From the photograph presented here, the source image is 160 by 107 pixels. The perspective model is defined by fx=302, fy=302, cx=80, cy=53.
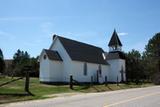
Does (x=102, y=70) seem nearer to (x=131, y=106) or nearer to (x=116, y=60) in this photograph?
(x=116, y=60)

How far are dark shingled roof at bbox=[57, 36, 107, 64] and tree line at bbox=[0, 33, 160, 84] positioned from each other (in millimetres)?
10665

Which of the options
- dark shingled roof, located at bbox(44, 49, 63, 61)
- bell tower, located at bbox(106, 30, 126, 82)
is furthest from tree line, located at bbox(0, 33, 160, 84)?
dark shingled roof, located at bbox(44, 49, 63, 61)

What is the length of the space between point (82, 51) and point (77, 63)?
4.66 metres

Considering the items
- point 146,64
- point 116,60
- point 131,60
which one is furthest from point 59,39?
point 146,64

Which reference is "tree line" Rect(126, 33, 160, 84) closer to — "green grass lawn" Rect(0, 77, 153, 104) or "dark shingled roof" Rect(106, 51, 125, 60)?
"dark shingled roof" Rect(106, 51, 125, 60)

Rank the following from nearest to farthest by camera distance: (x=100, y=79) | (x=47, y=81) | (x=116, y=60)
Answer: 1. (x=47, y=81)
2. (x=100, y=79)
3. (x=116, y=60)

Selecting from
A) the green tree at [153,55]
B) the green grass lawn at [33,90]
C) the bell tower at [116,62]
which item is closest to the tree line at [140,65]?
the green tree at [153,55]

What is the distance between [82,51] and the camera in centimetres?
5359

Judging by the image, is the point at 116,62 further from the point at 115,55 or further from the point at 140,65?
the point at 140,65

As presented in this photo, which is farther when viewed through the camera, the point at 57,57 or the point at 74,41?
the point at 74,41

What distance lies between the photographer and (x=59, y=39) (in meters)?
48.3

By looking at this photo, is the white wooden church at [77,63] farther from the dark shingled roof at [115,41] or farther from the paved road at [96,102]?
the paved road at [96,102]

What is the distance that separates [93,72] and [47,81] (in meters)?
11.9

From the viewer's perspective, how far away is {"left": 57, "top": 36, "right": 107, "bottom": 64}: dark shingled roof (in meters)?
49.0
